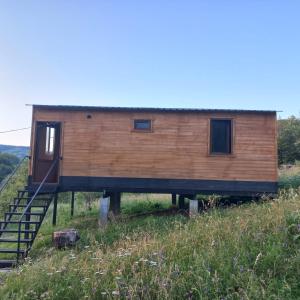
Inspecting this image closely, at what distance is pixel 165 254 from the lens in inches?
233

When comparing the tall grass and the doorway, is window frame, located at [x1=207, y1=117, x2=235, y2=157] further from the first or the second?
the tall grass

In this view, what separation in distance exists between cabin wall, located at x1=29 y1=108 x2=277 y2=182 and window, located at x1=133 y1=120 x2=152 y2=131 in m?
0.16

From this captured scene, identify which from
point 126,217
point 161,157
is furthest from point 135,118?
point 126,217

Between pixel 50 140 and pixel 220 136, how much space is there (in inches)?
276

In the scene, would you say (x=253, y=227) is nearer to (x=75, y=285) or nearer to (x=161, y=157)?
(x=75, y=285)

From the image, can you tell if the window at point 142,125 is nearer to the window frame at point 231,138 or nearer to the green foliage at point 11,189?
the window frame at point 231,138

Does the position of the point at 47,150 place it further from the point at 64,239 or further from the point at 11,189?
the point at 11,189

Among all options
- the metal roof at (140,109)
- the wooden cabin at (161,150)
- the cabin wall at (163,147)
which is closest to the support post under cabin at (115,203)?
the wooden cabin at (161,150)

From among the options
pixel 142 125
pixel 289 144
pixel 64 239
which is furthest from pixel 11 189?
pixel 289 144

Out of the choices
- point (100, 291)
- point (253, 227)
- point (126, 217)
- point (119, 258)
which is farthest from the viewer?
point (126, 217)

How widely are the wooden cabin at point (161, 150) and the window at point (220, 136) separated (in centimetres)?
4

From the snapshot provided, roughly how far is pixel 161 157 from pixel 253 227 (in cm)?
744

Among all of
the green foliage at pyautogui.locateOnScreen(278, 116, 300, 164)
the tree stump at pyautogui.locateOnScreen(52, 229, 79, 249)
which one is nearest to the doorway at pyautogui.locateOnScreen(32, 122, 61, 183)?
the tree stump at pyautogui.locateOnScreen(52, 229, 79, 249)

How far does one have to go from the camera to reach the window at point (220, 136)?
540 inches
